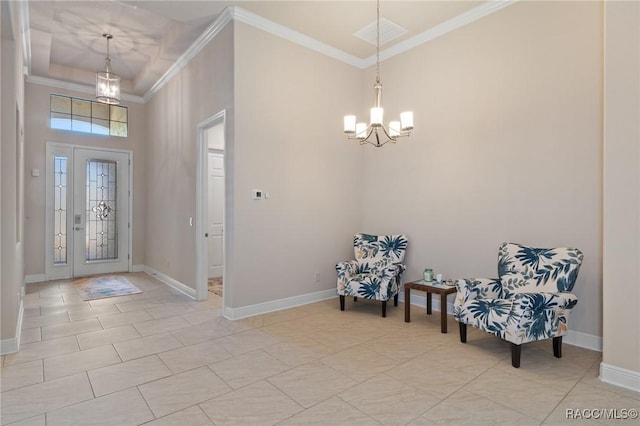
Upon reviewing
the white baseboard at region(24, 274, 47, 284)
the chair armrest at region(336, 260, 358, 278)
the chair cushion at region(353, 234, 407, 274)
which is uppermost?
the chair cushion at region(353, 234, 407, 274)

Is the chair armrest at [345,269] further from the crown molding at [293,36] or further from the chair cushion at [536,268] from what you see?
the crown molding at [293,36]

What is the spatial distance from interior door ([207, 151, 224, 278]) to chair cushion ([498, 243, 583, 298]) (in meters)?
4.61

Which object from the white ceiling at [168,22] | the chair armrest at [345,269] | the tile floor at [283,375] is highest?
the white ceiling at [168,22]

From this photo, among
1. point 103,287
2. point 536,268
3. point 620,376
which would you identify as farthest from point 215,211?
point 620,376

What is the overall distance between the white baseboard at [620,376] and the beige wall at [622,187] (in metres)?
0.02

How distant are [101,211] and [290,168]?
4.36 meters

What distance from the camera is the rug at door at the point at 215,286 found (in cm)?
556

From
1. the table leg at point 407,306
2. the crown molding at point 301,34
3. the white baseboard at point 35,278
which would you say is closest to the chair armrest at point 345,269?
the table leg at point 407,306

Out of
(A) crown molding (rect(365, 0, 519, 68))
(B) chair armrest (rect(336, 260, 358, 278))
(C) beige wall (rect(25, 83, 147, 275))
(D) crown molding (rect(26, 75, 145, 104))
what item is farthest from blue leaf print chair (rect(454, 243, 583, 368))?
(D) crown molding (rect(26, 75, 145, 104))

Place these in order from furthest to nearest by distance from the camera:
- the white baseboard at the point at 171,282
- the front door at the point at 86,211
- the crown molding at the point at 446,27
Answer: the front door at the point at 86,211, the white baseboard at the point at 171,282, the crown molding at the point at 446,27

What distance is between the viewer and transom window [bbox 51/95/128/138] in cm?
639

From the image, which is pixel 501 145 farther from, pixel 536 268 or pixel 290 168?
pixel 290 168

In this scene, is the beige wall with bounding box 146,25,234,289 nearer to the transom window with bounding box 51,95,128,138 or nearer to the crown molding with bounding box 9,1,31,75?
the transom window with bounding box 51,95,128,138

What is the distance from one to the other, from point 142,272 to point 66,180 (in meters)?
2.13
